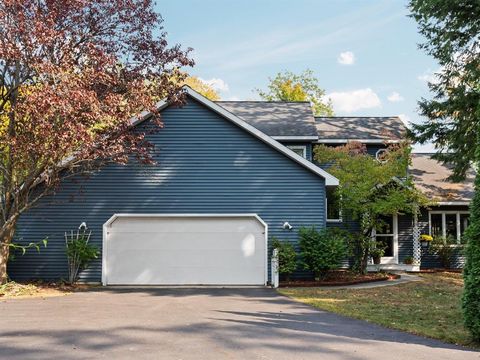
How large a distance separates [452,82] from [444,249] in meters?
7.02

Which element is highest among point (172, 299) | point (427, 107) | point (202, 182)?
point (427, 107)

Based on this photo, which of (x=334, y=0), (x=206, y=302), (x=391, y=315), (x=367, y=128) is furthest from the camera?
(x=367, y=128)

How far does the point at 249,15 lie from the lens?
19219 millimetres

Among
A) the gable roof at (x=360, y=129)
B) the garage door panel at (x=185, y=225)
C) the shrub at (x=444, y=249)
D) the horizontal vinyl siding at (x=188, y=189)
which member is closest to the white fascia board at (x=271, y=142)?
the horizontal vinyl siding at (x=188, y=189)

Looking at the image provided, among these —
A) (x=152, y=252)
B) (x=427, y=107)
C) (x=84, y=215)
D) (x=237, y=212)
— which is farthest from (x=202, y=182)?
(x=427, y=107)

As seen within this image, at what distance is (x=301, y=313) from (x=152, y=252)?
7.61 m

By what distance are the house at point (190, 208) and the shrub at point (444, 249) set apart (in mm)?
7191

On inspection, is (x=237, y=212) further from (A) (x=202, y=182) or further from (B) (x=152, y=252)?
(B) (x=152, y=252)

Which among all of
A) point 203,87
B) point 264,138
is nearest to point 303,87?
point 203,87

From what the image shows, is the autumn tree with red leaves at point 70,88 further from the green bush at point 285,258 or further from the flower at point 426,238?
the flower at point 426,238

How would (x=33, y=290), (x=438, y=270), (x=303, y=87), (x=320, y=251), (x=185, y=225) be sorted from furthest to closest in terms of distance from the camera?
(x=303, y=87), (x=438, y=270), (x=185, y=225), (x=320, y=251), (x=33, y=290)

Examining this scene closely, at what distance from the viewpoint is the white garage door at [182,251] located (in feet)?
57.6

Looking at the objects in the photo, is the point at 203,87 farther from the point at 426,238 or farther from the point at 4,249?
the point at 4,249

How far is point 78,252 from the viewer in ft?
56.7
